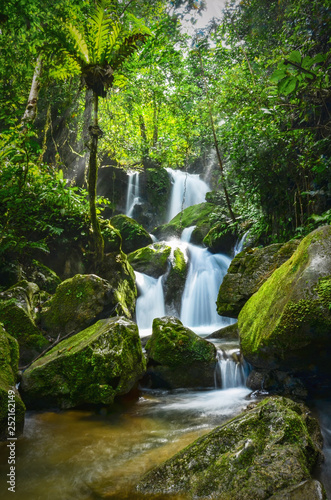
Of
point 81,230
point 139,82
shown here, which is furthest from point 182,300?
point 139,82

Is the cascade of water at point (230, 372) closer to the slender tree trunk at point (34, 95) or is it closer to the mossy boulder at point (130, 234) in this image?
the slender tree trunk at point (34, 95)

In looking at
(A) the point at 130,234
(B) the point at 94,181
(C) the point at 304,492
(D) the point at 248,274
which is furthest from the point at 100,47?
(A) the point at 130,234

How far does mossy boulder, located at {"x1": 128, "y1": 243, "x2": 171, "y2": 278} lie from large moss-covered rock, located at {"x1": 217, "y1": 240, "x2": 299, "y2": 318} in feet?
16.4

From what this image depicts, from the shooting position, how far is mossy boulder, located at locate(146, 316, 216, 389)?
4961 mm

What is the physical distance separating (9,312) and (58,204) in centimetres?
306

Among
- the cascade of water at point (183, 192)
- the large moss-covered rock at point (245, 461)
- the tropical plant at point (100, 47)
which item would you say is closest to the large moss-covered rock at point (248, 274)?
the large moss-covered rock at point (245, 461)

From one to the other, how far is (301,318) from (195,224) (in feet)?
40.0

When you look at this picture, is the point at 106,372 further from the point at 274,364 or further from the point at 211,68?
the point at 211,68

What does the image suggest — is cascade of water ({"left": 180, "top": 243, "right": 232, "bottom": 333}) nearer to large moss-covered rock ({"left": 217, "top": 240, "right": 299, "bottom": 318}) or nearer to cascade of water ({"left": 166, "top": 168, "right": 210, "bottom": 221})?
large moss-covered rock ({"left": 217, "top": 240, "right": 299, "bottom": 318})

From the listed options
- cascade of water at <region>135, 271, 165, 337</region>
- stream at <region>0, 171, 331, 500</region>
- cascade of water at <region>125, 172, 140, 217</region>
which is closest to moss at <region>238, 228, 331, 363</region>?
stream at <region>0, 171, 331, 500</region>

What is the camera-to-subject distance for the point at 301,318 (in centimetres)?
307

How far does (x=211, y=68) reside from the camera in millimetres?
12414

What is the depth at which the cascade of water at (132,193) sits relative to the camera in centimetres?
1798

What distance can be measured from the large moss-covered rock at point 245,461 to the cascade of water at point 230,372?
8.62 feet
